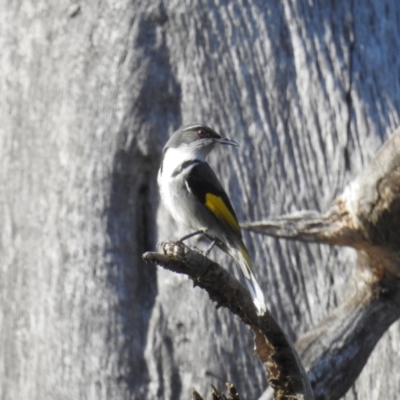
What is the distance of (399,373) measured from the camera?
5316 millimetres

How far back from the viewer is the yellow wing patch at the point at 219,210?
4.31 metres

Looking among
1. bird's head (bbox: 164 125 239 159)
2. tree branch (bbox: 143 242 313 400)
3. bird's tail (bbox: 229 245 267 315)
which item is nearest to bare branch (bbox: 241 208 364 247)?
bird's tail (bbox: 229 245 267 315)

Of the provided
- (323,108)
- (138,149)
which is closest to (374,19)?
(323,108)

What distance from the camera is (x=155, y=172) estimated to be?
524 centimetres

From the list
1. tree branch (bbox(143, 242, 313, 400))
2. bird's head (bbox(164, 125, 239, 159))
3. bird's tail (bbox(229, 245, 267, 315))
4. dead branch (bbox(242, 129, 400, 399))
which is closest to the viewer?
tree branch (bbox(143, 242, 313, 400))

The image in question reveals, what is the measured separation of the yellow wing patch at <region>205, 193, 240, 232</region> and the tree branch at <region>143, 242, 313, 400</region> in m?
0.70

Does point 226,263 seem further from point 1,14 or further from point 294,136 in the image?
point 1,14

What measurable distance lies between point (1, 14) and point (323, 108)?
6.65 ft

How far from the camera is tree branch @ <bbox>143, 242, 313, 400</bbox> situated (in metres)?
3.37

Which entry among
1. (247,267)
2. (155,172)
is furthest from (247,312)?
(155,172)

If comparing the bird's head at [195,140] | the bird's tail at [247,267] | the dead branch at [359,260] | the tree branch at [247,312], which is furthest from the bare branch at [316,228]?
the tree branch at [247,312]

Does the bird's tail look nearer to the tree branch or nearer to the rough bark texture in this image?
the tree branch

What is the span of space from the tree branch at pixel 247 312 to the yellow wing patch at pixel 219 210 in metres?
0.70

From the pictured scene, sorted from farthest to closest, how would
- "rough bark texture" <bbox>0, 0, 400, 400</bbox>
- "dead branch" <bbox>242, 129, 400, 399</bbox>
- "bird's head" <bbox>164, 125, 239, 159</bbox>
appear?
"rough bark texture" <bbox>0, 0, 400, 400</bbox>
"bird's head" <bbox>164, 125, 239, 159</bbox>
"dead branch" <bbox>242, 129, 400, 399</bbox>
